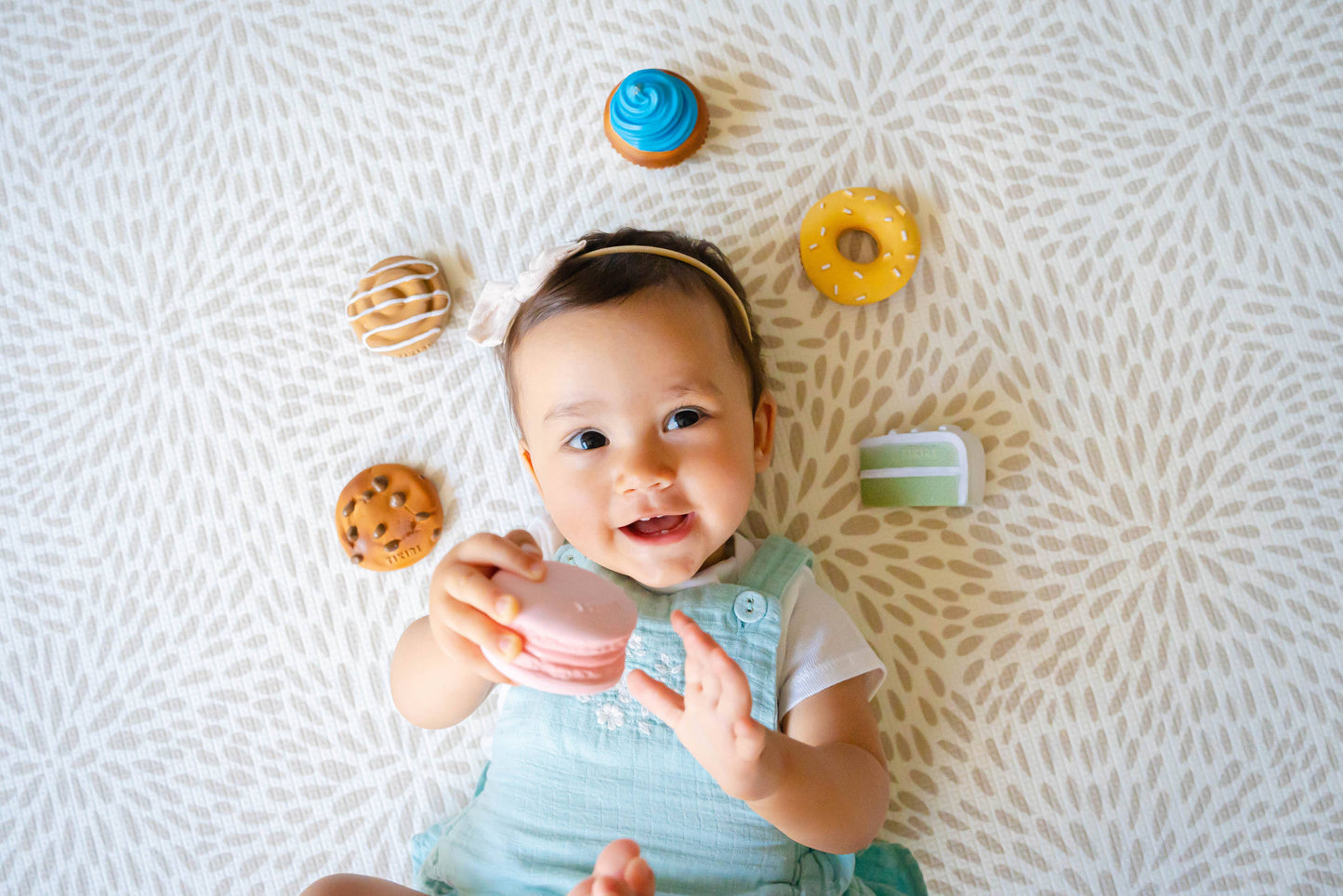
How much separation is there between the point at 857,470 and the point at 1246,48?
72 centimetres

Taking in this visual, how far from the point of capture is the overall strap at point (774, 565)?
0.94 m

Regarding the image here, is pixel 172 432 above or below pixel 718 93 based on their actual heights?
below

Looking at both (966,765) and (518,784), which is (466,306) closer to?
(518,784)

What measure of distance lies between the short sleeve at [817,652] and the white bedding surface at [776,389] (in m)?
0.12

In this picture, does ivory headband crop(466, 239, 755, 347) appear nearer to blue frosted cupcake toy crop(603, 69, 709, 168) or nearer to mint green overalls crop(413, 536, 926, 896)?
blue frosted cupcake toy crop(603, 69, 709, 168)

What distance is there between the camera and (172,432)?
1.12 metres

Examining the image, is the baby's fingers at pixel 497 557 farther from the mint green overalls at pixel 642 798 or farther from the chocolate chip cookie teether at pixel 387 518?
the chocolate chip cookie teether at pixel 387 518

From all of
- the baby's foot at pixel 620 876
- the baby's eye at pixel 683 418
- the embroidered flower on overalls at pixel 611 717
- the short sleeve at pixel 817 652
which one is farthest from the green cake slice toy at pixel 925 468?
the baby's foot at pixel 620 876

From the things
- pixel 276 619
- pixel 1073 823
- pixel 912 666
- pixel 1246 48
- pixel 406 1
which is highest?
pixel 406 1

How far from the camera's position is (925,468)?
99cm

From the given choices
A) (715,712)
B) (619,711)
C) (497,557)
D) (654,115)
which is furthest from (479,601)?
(654,115)

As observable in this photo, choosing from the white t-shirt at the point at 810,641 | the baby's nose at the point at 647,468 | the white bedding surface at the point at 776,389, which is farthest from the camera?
the white bedding surface at the point at 776,389

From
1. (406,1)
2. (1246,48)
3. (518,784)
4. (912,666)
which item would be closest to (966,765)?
(912,666)

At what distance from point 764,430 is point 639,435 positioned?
0.69ft
